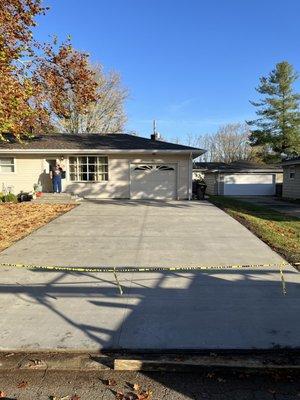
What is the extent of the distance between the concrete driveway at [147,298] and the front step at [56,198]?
28.2 ft

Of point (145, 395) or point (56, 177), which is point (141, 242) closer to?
point (145, 395)

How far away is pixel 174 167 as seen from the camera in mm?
21531

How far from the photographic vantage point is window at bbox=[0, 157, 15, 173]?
21375mm

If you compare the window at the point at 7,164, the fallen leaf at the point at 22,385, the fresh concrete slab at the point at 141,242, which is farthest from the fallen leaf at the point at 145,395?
the window at the point at 7,164

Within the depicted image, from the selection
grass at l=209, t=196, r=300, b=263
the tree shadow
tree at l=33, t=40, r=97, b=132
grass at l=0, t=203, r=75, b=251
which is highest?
tree at l=33, t=40, r=97, b=132

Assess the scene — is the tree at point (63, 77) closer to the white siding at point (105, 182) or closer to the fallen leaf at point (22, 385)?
the white siding at point (105, 182)

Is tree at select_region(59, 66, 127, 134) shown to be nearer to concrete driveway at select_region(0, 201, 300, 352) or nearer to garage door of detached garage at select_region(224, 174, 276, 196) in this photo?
garage door of detached garage at select_region(224, 174, 276, 196)

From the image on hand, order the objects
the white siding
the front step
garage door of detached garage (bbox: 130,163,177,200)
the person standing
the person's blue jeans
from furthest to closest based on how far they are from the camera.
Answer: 1. garage door of detached garage (bbox: 130,163,177,200)
2. the white siding
3. the person's blue jeans
4. the person standing
5. the front step

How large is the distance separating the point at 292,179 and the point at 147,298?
2627 centimetres

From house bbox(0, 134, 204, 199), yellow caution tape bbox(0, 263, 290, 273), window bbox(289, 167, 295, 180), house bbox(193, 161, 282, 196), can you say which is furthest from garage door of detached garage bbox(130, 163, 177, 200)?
house bbox(193, 161, 282, 196)

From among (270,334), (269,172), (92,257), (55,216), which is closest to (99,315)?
(270,334)

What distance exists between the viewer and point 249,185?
3878cm

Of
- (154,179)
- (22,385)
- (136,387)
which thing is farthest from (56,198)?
(136,387)

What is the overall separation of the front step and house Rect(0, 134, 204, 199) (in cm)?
162
